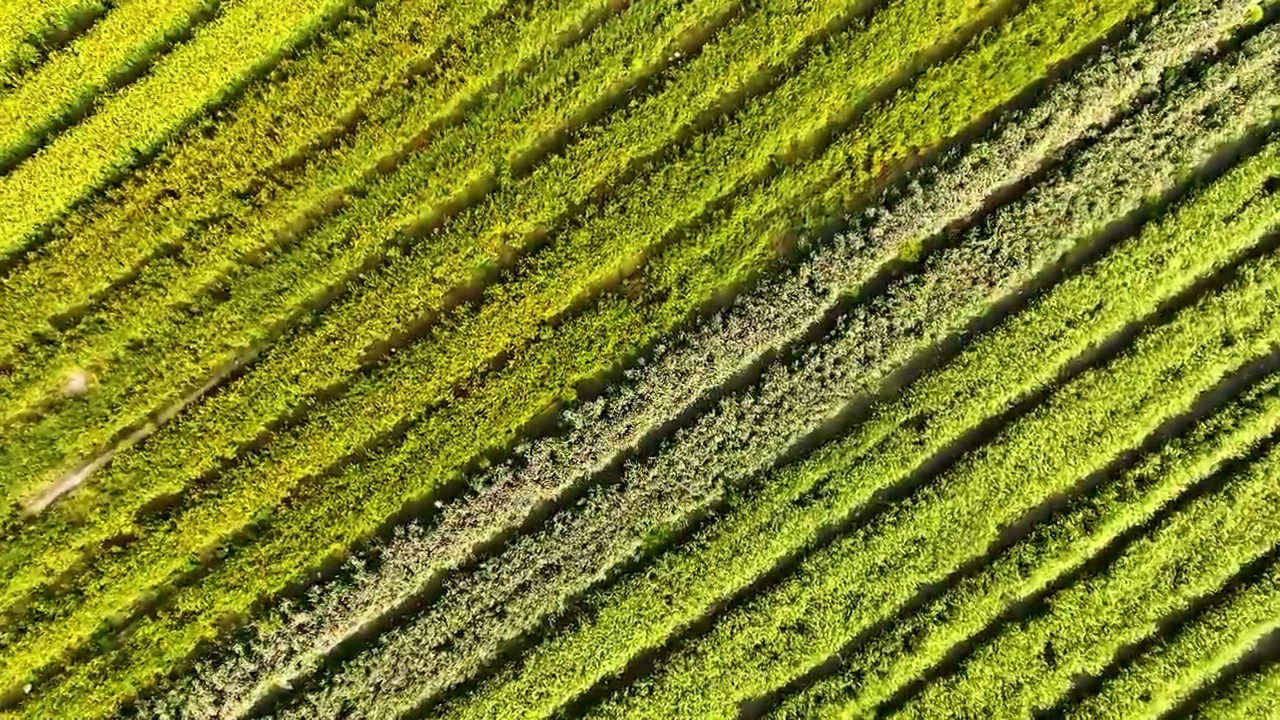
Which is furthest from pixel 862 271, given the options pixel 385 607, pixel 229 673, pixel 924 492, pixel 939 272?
pixel 229 673

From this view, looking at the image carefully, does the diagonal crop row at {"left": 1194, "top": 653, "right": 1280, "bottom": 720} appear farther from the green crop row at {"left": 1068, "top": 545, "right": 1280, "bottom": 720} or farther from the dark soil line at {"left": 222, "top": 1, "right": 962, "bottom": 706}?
the dark soil line at {"left": 222, "top": 1, "right": 962, "bottom": 706}

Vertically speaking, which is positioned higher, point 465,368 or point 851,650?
point 465,368

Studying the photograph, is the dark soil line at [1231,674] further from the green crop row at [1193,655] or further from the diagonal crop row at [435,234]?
the diagonal crop row at [435,234]

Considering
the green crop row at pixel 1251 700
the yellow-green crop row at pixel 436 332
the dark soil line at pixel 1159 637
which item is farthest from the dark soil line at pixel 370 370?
the green crop row at pixel 1251 700

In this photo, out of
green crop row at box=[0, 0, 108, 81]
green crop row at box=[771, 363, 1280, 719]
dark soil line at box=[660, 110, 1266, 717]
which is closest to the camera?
green crop row at box=[0, 0, 108, 81]

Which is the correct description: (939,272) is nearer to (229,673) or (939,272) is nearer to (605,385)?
(605,385)

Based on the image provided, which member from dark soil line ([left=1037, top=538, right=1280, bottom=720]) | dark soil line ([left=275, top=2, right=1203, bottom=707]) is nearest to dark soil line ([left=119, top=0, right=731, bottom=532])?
dark soil line ([left=275, top=2, right=1203, bottom=707])
